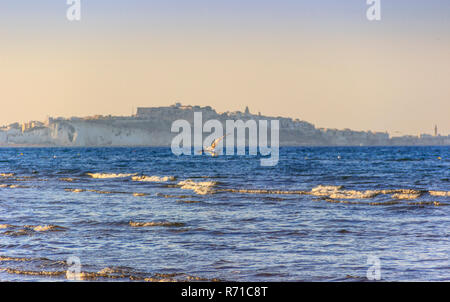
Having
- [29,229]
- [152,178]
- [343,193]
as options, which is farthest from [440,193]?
[152,178]

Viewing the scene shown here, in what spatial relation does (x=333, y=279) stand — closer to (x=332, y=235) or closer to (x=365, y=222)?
(x=332, y=235)

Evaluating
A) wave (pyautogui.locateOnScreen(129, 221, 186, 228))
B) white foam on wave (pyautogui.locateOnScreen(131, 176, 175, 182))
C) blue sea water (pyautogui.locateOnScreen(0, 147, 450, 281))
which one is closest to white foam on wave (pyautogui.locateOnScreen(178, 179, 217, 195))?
blue sea water (pyautogui.locateOnScreen(0, 147, 450, 281))

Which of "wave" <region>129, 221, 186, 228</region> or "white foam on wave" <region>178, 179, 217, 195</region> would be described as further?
"white foam on wave" <region>178, 179, 217, 195</region>

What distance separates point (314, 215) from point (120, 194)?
11.4 meters

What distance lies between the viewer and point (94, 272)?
10.1 meters

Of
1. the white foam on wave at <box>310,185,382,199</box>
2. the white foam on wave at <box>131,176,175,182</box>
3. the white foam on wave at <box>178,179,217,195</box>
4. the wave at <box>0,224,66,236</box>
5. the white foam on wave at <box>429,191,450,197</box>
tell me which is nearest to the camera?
the wave at <box>0,224,66,236</box>

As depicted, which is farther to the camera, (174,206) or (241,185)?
(241,185)

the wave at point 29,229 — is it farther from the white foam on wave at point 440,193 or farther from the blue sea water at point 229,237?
the white foam on wave at point 440,193

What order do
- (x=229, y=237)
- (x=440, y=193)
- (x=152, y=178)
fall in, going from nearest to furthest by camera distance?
(x=229, y=237) → (x=440, y=193) → (x=152, y=178)

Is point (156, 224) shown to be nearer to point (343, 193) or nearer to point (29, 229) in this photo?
point (29, 229)

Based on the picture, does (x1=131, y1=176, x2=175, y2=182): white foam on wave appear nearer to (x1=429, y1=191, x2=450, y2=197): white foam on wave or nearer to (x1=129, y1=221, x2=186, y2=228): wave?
(x1=429, y1=191, x2=450, y2=197): white foam on wave

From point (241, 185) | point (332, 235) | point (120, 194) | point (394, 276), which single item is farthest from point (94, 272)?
point (241, 185)

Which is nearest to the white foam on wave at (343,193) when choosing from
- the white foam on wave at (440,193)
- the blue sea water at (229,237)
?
the blue sea water at (229,237)
